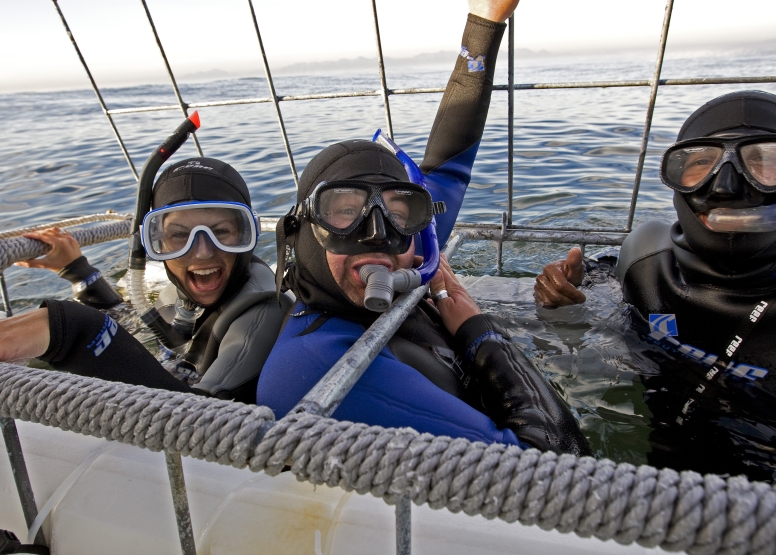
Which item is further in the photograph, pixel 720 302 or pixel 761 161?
pixel 720 302

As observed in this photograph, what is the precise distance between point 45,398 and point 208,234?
1.17m

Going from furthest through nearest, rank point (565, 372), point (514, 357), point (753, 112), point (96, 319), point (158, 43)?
point (158, 43)
point (565, 372)
point (753, 112)
point (514, 357)
point (96, 319)

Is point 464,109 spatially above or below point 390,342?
above

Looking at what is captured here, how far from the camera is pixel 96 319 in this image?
137cm

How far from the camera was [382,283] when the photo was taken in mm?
1471

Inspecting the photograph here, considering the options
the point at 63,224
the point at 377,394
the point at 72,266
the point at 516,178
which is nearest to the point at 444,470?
the point at 377,394

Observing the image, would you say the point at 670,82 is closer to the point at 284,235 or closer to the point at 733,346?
the point at 733,346

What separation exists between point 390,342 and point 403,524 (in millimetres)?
924

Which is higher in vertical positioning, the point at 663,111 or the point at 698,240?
the point at 698,240

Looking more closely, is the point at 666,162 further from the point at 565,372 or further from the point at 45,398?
the point at 45,398

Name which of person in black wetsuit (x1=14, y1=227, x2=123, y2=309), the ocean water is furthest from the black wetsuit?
person in black wetsuit (x1=14, y1=227, x2=123, y2=309)

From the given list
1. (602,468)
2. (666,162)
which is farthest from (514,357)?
(602,468)

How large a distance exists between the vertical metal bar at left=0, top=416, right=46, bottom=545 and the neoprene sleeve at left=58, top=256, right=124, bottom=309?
91.7 inches

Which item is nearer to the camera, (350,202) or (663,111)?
(350,202)
